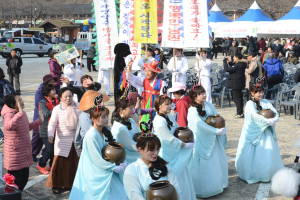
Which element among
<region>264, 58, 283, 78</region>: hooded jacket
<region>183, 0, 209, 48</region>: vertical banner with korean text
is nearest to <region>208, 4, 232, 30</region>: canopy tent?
<region>264, 58, 283, 78</region>: hooded jacket

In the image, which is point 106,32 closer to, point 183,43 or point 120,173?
point 183,43

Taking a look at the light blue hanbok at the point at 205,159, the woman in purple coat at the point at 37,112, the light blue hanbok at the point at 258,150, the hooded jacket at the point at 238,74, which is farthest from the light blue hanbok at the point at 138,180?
the hooded jacket at the point at 238,74

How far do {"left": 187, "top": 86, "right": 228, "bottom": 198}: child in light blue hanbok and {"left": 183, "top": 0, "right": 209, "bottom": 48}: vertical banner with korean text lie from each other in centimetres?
415

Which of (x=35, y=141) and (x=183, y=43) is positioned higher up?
(x=183, y=43)

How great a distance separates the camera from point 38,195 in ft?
17.2

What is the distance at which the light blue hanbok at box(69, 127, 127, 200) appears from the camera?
153 inches

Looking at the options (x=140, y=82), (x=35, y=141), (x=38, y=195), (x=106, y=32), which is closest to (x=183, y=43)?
(x=106, y=32)

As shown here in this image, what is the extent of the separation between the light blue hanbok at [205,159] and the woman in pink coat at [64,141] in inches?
64.7

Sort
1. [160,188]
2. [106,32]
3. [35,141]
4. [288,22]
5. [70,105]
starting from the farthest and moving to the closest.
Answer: [288,22]
[106,32]
[35,141]
[70,105]
[160,188]

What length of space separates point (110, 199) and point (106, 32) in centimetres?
558

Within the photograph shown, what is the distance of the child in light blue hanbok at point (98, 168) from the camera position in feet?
12.8

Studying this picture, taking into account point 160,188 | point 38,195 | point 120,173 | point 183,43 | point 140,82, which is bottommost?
point 38,195

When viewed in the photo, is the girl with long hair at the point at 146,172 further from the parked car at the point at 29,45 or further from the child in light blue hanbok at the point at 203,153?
the parked car at the point at 29,45

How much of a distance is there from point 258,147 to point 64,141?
2903mm
